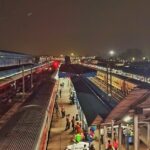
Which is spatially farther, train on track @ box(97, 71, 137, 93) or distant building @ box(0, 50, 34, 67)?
distant building @ box(0, 50, 34, 67)

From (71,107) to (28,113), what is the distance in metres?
18.4

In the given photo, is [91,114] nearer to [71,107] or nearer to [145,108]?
[71,107]

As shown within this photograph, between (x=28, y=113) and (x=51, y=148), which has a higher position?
(x=28, y=113)

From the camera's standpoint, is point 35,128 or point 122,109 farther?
point 35,128

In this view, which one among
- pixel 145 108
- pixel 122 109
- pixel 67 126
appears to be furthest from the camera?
pixel 67 126

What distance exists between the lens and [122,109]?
612 centimetres

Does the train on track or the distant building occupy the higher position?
the distant building

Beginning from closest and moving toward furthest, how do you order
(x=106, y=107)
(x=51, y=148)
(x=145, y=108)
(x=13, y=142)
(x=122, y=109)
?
(x=145, y=108) < (x=122, y=109) < (x=13, y=142) < (x=51, y=148) < (x=106, y=107)

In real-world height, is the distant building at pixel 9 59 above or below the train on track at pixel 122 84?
above

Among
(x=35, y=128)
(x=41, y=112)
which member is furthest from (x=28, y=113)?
(x=35, y=128)

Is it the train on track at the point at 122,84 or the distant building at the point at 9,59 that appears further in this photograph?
the distant building at the point at 9,59

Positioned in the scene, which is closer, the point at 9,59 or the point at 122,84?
the point at 122,84

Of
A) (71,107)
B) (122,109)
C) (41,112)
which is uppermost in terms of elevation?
(122,109)

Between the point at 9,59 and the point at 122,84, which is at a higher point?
the point at 9,59
